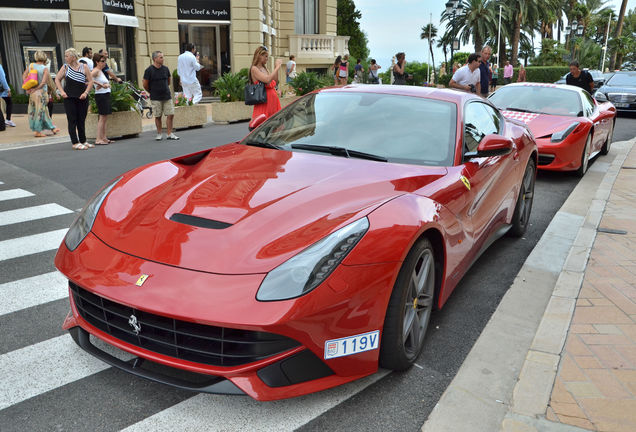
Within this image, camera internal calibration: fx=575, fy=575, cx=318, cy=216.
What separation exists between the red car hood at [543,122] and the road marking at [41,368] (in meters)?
7.08

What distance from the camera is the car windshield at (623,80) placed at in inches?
806

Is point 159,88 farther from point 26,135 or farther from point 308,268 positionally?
point 308,268

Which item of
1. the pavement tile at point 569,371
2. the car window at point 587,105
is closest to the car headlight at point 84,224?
the pavement tile at point 569,371

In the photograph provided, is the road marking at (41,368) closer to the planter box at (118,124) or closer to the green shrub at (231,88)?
the planter box at (118,124)

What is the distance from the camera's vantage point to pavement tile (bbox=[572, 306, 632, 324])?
3744 millimetres

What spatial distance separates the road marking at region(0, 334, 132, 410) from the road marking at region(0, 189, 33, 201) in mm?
4356

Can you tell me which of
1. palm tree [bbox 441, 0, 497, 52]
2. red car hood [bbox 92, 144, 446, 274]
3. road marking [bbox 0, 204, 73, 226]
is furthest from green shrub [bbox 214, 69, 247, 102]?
palm tree [bbox 441, 0, 497, 52]

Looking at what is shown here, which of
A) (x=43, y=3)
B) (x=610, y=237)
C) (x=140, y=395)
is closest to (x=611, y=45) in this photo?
(x=43, y=3)

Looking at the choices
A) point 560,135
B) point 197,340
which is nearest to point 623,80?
point 560,135

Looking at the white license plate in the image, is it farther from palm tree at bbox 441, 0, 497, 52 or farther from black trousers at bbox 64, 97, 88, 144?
palm tree at bbox 441, 0, 497, 52

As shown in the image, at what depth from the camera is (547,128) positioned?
844cm

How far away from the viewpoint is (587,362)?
127 inches

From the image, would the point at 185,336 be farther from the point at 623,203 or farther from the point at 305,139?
the point at 623,203

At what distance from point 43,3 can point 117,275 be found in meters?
18.1
